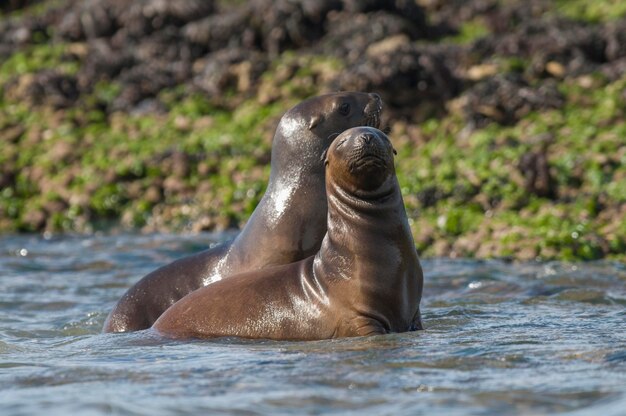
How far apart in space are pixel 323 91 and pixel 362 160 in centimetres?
1058

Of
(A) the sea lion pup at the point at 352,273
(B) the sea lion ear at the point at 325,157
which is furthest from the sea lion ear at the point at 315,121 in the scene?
(A) the sea lion pup at the point at 352,273

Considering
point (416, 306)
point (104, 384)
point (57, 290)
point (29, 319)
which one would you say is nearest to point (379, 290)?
point (416, 306)

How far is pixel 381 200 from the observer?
7641 millimetres

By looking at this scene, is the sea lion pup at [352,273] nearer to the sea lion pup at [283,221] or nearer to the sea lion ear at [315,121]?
the sea lion pup at [283,221]

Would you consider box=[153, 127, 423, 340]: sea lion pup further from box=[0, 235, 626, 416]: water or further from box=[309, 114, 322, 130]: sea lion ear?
box=[309, 114, 322, 130]: sea lion ear

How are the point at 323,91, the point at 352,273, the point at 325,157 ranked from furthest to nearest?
the point at 323,91
the point at 325,157
the point at 352,273

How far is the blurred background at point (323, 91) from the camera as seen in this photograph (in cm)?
1362

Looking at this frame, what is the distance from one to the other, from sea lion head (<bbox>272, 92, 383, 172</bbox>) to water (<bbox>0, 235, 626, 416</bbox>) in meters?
1.52

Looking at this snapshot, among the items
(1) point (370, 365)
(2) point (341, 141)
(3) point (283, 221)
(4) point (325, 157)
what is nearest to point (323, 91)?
(3) point (283, 221)

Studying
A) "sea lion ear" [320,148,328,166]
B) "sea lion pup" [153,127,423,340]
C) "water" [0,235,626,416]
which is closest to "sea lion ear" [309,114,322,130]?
"sea lion ear" [320,148,328,166]

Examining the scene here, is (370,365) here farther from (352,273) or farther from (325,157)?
(325,157)

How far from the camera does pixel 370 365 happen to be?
6625 mm

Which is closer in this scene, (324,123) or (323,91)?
(324,123)

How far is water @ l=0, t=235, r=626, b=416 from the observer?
19.2 ft
